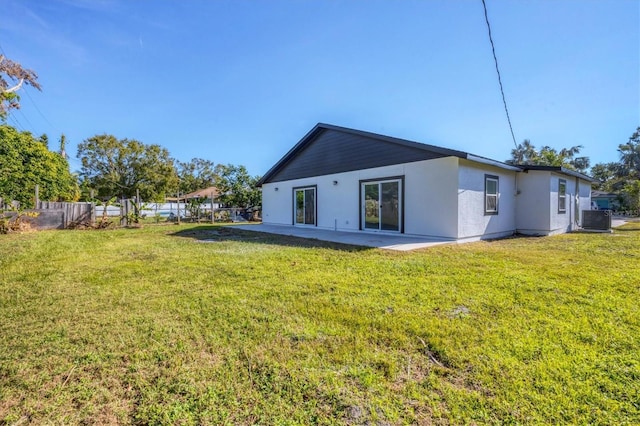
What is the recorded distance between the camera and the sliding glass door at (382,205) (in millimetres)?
10102

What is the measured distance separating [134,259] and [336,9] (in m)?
7.59

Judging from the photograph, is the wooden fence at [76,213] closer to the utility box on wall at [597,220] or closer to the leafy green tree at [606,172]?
A: the utility box on wall at [597,220]

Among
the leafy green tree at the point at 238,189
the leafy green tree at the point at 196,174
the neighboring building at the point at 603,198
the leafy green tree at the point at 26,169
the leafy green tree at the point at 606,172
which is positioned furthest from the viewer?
the leafy green tree at the point at 196,174

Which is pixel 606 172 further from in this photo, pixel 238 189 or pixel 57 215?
pixel 57 215

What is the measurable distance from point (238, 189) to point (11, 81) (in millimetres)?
11861

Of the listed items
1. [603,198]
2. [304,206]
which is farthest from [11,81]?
[603,198]

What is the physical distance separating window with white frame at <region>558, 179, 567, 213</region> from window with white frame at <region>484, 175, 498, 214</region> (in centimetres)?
335

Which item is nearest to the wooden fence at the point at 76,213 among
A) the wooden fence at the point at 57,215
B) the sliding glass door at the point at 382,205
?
the wooden fence at the point at 57,215

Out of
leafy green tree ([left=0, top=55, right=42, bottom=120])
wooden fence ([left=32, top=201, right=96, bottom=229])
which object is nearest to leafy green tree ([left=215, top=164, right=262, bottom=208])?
wooden fence ([left=32, top=201, right=96, bottom=229])

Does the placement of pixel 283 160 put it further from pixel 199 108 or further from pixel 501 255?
pixel 501 255

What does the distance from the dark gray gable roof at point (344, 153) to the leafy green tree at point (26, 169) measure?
17.4 meters

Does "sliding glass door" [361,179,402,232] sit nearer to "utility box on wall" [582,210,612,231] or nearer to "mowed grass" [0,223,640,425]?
Answer: "mowed grass" [0,223,640,425]

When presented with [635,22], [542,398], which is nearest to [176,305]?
[542,398]

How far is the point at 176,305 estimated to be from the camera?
11.3 feet
